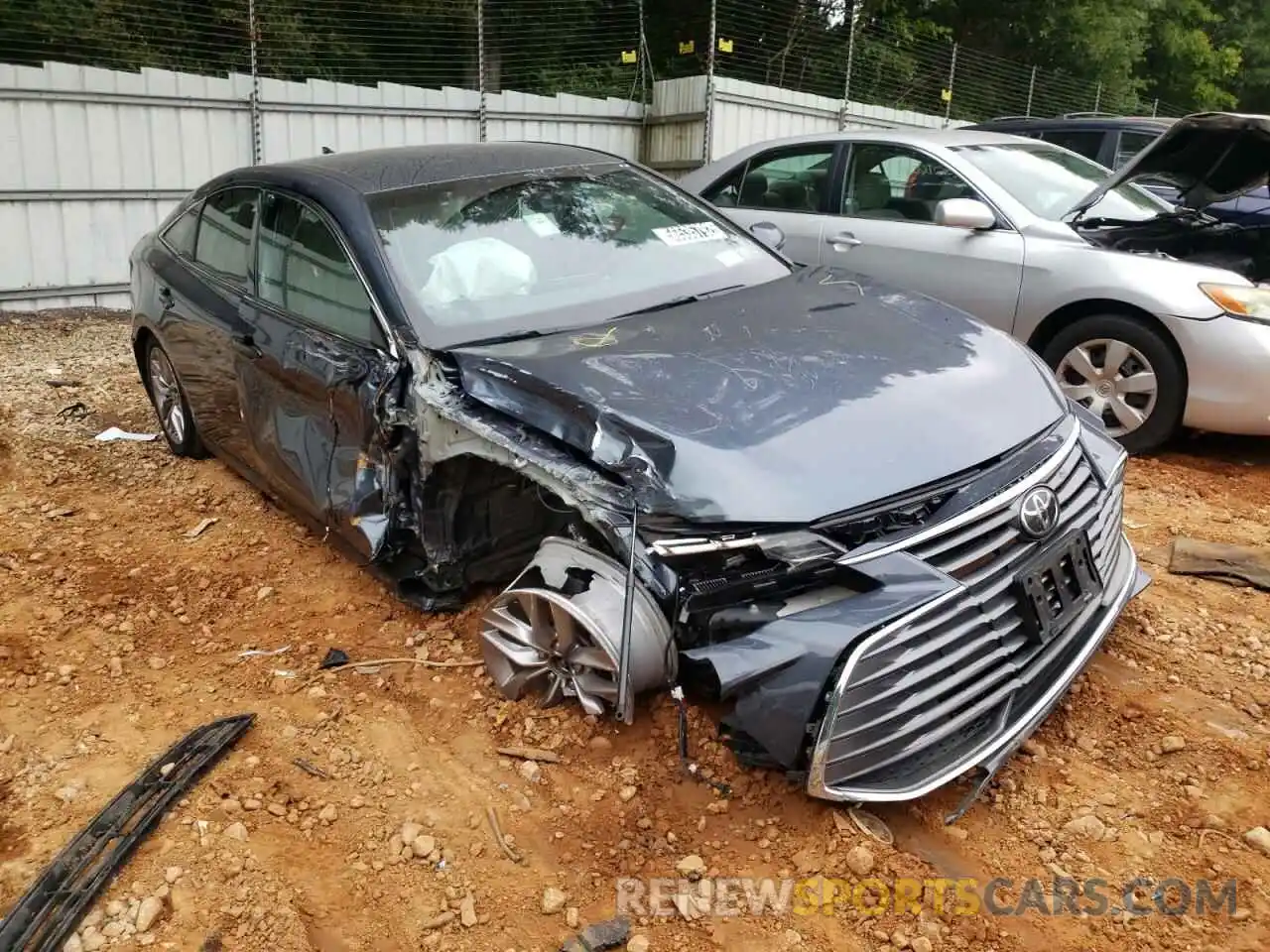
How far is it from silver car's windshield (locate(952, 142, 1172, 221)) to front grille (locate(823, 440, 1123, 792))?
3566mm

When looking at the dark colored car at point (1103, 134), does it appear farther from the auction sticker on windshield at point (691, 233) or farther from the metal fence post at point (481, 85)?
the metal fence post at point (481, 85)

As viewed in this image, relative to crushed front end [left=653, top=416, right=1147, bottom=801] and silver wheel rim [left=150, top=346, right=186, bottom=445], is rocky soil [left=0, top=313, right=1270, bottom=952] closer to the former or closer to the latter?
crushed front end [left=653, top=416, right=1147, bottom=801]

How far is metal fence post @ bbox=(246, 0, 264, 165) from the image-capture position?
29.7 feet

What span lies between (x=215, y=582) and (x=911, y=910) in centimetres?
289

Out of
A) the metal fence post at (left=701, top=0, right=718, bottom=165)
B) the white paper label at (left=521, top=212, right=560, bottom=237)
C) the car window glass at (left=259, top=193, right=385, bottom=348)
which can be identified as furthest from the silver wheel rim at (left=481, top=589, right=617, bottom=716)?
the metal fence post at (left=701, top=0, right=718, bottom=165)

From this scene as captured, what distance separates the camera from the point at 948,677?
7.82 feet

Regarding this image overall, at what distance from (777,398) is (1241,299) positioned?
3.15m

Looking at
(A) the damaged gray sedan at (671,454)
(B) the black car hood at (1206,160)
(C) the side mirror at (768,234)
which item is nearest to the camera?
(A) the damaged gray sedan at (671,454)

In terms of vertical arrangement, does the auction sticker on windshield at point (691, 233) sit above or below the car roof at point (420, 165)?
below

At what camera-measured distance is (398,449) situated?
326 centimetres

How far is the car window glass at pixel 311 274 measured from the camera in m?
3.49

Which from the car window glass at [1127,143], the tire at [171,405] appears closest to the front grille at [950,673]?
the tire at [171,405]

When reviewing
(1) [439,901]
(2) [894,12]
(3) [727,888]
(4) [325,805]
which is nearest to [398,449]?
(4) [325,805]

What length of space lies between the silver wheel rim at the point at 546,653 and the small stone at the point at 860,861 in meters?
0.72
